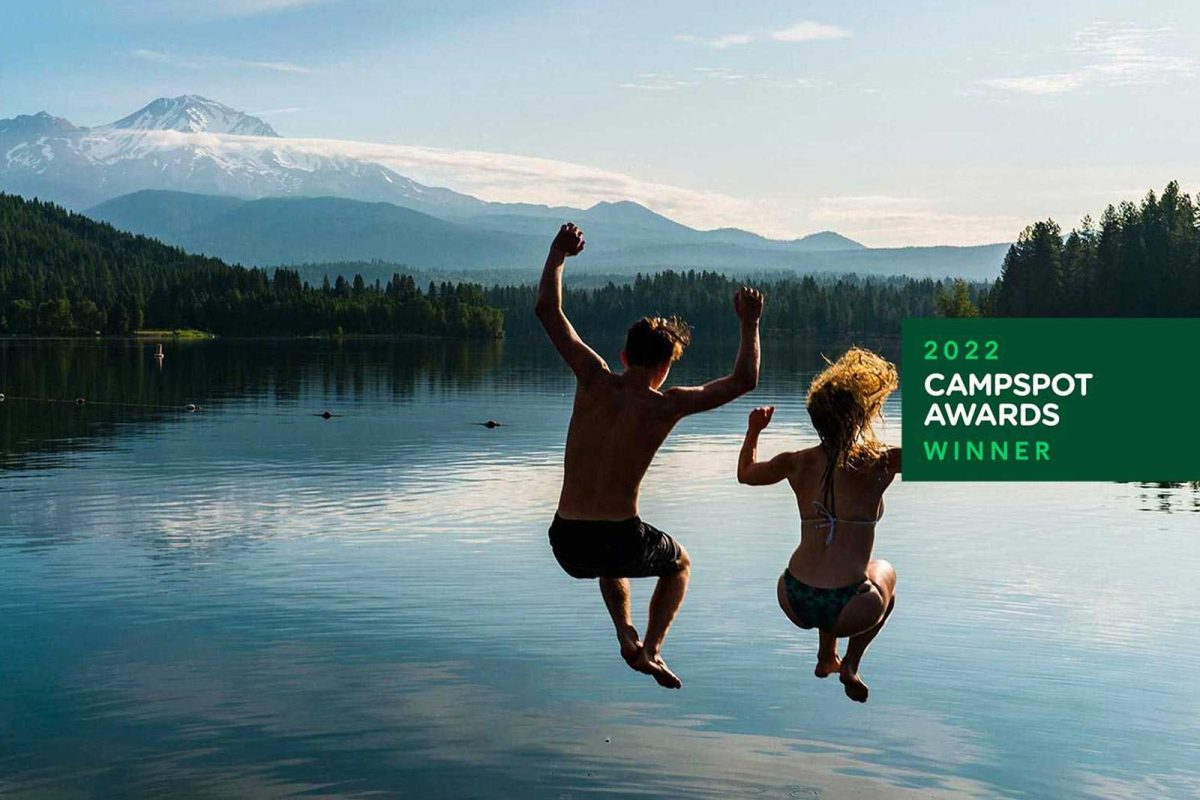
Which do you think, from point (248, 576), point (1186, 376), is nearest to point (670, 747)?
point (1186, 376)

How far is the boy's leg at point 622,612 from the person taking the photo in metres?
9.88

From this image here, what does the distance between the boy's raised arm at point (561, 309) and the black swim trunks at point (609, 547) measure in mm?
934

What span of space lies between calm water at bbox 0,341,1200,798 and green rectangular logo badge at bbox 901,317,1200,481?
23.8ft

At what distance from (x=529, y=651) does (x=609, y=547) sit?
16.4 metres

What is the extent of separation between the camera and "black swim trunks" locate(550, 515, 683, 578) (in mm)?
9445

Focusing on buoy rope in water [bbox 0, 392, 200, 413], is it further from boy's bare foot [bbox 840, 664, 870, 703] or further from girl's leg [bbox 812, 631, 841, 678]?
boy's bare foot [bbox 840, 664, 870, 703]

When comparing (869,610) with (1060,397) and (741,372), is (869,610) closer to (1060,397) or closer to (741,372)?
(741,372)

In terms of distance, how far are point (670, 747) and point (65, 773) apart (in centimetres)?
Result: 793

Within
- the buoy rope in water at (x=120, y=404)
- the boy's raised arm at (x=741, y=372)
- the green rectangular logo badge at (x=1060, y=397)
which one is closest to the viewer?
the boy's raised arm at (x=741, y=372)

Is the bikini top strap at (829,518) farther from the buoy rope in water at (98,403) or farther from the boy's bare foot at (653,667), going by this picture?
the buoy rope in water at (98,403)

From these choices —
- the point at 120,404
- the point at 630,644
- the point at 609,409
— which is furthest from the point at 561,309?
the point at 120,404

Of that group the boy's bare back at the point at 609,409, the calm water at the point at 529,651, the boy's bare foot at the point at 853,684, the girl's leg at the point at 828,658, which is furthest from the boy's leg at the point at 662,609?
the calm water at the point at 529,651

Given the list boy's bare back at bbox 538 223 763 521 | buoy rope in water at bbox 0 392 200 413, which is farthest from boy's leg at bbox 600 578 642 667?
buoy rope in water at bbox 0 392 200 413

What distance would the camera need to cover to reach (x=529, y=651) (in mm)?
25500
